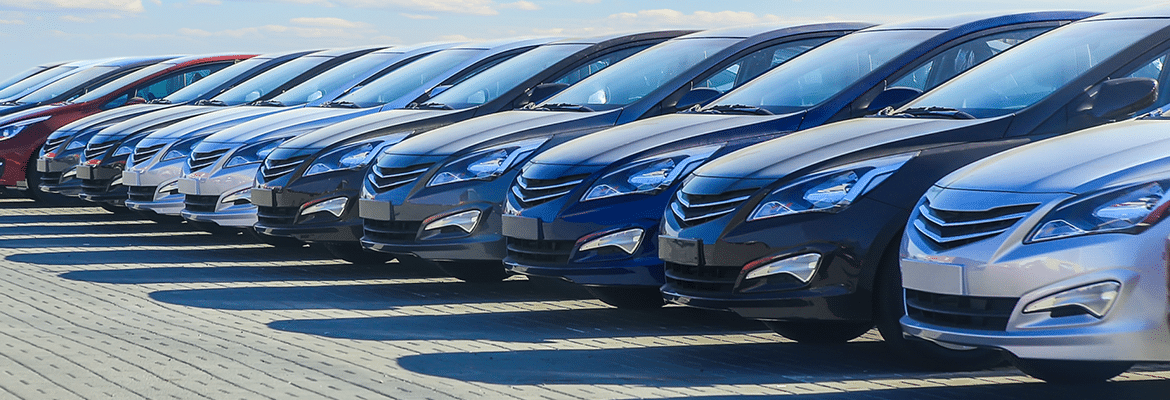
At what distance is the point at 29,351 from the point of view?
6762mm

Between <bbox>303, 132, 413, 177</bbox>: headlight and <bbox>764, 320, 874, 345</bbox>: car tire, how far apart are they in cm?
368

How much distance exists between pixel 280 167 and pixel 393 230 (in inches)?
62.9

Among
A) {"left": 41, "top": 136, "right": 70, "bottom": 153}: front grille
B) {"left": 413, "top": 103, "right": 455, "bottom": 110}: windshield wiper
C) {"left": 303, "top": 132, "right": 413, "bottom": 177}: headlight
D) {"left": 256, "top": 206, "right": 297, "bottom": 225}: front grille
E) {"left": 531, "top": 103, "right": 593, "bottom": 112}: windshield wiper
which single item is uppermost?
{"left": 531, "top": 103, "right": 593, "bottom": 112}: windshield wiper

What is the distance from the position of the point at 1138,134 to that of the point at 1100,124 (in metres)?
0.90

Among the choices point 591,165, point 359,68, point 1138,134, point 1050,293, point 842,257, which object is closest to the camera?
point 1050,293

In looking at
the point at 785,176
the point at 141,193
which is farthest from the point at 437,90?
the point at 785,176

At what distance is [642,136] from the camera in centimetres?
771

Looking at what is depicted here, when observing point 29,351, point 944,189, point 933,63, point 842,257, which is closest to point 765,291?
point 842,257

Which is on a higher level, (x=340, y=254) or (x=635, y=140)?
(x=635, y=140)

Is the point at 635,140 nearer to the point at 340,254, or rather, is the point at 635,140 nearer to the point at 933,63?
the point at 933,63

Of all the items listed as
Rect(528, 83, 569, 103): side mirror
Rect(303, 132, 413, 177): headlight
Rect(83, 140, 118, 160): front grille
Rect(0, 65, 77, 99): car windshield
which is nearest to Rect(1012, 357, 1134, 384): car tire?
Rect(528, 83, 569, 103): side mirror

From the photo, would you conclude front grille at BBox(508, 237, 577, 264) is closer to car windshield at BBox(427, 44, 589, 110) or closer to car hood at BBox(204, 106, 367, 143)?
car windshield at BBox(427, 44, 589, 110)

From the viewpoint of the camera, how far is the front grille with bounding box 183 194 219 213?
426 inches

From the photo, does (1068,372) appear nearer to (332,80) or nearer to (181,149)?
(181,149)
